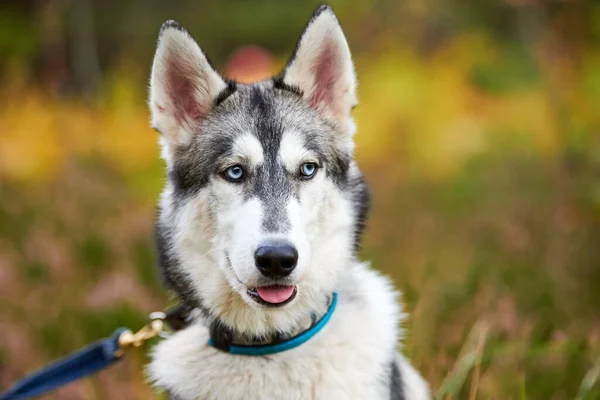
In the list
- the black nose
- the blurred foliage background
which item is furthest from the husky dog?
the blurred foliage background

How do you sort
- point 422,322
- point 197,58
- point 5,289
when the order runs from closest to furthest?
point 197,58, point 422,322, point 5,289

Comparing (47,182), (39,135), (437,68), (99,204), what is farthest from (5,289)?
(437,68)

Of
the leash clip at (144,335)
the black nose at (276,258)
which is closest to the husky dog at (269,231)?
the black nose at (276,258)

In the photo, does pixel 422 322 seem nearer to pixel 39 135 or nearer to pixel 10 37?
pixel 39 135

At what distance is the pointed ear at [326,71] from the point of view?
10.0ft

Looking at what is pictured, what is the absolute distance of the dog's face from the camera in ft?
9.24

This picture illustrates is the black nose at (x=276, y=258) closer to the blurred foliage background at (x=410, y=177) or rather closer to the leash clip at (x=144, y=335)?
the leash clip at (x=144, y=335)

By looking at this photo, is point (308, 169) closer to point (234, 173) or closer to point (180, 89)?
point (234, 173)

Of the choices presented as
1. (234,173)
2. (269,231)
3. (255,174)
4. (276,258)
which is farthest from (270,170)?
(276,258)

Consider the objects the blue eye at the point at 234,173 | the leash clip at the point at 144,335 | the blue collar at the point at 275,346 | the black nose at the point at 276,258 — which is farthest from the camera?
the leash clip at the point at 144,335

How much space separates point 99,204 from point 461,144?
572cm

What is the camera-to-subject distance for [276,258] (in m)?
2.59

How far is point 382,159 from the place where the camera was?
398 inches

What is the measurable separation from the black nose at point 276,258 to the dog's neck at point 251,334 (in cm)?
43
